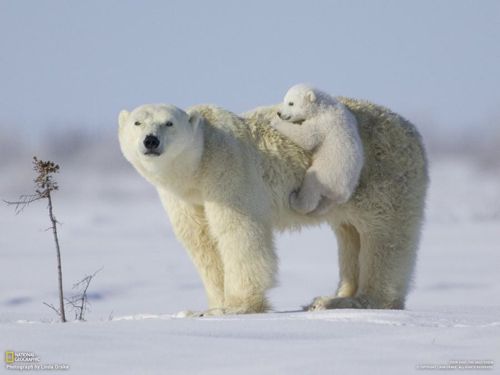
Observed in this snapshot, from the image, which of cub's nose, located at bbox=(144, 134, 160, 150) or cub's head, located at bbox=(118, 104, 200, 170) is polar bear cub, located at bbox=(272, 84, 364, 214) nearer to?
cub's head, located at bbox=(118, 104, 200, 170)

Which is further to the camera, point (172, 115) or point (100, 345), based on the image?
point (172, 115)

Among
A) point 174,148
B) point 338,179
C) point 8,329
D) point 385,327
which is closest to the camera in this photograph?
point 8,329

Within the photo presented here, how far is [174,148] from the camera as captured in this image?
9383mm

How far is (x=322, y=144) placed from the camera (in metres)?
10.3

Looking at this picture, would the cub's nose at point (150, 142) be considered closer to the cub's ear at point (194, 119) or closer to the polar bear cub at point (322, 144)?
the cub's ear at point (194, 119)

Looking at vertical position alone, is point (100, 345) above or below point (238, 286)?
below

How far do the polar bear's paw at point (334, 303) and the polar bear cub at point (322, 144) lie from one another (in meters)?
0.92

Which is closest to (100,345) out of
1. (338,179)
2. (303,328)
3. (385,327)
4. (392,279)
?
(303,328)

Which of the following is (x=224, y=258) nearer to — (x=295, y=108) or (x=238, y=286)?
(x=238, y=286)

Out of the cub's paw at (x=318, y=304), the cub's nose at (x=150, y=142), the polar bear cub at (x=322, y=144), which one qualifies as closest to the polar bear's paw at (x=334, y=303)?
the cub's paw at (x=318, y=304)

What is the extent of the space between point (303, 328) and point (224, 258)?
2.69m

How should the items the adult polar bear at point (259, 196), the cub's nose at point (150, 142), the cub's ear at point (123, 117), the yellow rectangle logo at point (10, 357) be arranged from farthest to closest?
the cub's ear at point (123, 117), the adult polar bear at point (259, 196), the cub's nose at point (150, 142), the yellow rectangle logo at point (10, 357)

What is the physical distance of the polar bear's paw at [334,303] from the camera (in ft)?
33.6

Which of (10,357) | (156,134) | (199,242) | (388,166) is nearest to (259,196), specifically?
(199,242)
